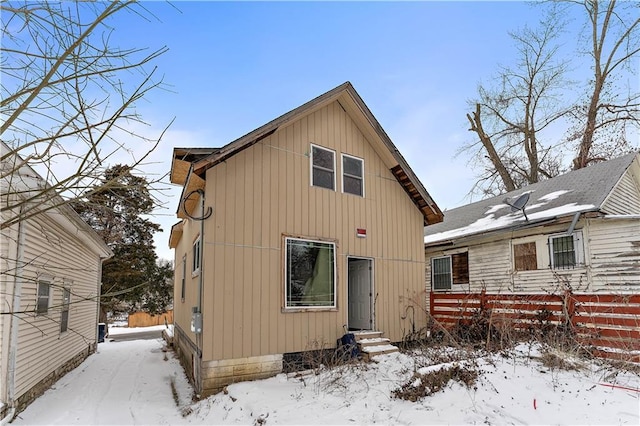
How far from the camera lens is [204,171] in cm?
734

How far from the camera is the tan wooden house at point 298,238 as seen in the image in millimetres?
7293

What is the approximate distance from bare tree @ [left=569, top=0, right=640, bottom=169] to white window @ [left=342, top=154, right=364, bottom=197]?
16066mm

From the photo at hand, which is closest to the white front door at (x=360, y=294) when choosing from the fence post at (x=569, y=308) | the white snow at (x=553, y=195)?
the fence post at (x=569, y=308)

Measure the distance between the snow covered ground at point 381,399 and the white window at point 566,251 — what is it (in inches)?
140

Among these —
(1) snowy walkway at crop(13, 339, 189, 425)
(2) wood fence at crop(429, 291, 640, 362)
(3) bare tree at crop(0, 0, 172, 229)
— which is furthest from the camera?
(2) wood fence at crop(429, 291, 640, 362)

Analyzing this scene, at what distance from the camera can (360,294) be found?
1002cm

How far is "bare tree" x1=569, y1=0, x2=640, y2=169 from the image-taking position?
19.2 meters

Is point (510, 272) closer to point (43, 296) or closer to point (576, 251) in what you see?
point (576, 251)

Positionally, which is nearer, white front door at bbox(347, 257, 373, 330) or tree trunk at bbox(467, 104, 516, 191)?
white front door at bbox(347, 257, 373, 330)

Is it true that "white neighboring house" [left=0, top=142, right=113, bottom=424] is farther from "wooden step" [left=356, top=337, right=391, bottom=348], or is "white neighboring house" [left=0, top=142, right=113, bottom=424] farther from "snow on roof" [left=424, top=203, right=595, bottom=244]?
"snow on roof" [left=424, top=203, right=595, bottom=244]

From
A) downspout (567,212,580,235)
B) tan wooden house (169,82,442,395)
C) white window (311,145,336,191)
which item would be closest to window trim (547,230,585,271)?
downspout (567,212,580,235)

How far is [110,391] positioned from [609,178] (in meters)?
13.4

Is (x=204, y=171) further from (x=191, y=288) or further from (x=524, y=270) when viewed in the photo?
(x=524, y=270)

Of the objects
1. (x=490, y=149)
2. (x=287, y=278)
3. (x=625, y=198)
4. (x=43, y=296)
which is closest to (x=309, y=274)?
(x=287, y=278)
